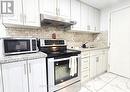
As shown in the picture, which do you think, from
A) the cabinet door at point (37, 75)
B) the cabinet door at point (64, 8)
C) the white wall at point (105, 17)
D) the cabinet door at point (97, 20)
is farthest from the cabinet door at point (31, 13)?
the white wall at point (105, 17)

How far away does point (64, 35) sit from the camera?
258 centimetres

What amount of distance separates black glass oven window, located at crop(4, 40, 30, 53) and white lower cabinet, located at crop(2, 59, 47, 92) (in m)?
0.30

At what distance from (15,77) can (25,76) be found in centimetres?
14

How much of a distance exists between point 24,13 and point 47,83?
1378 millimetres

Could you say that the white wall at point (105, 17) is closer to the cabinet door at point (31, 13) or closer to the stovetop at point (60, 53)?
the stovetop at point (60, 53)

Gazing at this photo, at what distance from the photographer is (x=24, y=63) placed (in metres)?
1.30

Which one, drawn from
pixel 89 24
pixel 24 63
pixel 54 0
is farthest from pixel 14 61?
pixel 89 24

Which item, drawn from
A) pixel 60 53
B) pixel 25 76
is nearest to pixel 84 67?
pixel 60 53

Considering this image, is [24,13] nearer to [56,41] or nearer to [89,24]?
[56,41]

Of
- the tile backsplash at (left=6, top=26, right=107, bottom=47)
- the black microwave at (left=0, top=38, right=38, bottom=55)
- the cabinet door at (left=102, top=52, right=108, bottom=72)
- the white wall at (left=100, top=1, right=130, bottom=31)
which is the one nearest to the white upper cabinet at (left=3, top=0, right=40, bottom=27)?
the tile backsplash at (left=6, top=26, right=107, bottom=47)

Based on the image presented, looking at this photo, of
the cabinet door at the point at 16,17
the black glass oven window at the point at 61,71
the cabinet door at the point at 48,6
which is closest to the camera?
the cabinet door at the point at 16,17

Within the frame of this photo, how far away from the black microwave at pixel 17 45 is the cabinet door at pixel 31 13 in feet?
1.24

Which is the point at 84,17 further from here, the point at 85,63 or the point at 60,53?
the point at 60,53

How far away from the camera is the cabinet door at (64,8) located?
2.10 m
